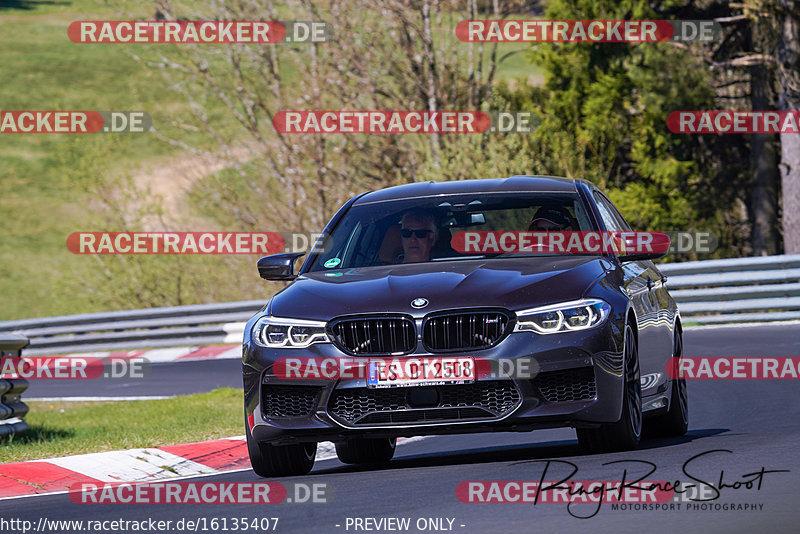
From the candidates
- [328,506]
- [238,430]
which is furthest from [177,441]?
[328,506]

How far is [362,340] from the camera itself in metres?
7.96

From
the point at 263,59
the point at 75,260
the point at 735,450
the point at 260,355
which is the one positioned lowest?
the point at 75,260

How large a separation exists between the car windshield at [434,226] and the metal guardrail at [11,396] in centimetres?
370

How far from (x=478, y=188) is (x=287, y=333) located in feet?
6.48

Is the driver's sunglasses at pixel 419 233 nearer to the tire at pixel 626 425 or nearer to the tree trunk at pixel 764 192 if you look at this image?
the tire at pixel 626 425

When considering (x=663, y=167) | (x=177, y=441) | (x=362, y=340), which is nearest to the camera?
(x=362, y=340)

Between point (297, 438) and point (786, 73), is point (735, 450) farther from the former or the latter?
point (786, 73)

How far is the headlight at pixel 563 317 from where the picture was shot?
783 cm

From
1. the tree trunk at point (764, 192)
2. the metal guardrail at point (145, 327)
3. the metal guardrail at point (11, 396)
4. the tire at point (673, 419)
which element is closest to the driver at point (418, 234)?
the tire at point (673, 419)

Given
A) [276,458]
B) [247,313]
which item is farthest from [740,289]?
[276,458]

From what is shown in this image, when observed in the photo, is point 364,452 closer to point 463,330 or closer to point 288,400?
point 288,400

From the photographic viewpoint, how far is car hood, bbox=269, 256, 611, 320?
7.92m

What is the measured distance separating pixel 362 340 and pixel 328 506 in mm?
1031

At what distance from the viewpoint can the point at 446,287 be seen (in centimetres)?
807
